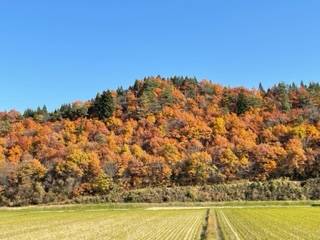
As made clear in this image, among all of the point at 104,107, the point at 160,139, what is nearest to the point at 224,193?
the point at 160,139

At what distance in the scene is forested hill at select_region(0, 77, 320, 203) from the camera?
366 ft

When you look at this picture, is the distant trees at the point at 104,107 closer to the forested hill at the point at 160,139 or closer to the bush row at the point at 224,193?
the forested hill at the point at 160,139

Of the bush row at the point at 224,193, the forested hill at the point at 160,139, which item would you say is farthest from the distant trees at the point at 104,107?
the bush row at the point at 224,193

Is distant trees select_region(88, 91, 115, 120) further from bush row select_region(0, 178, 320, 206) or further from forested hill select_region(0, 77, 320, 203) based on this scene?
bush row select_region(0, 178, 320, 206)

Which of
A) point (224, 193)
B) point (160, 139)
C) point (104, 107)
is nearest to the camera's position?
point (224, 193)

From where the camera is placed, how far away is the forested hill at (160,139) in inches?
4387

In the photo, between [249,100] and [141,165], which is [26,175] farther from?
[249,100]

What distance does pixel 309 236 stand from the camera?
30375 millimetres

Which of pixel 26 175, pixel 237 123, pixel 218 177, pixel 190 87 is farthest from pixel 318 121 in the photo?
pixel 26 175

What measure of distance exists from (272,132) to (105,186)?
49867mm

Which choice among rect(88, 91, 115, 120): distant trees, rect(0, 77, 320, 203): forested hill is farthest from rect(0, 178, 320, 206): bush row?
rect(88, 91, 115, 120): distant trees

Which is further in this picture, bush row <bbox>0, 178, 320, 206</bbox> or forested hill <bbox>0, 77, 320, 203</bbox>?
forested hill <bbox>0, 77, 320, 203</bbox>

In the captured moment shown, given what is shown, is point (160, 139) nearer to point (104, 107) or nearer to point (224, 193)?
point (104, 107)

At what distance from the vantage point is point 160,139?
129 meters
